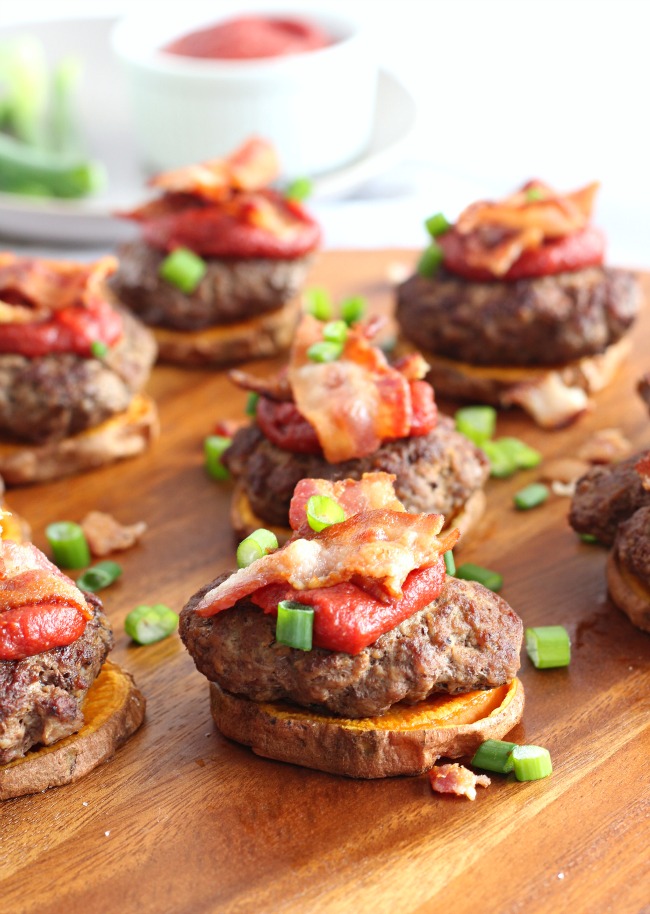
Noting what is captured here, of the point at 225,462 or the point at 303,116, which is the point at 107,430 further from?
the point at 303,116

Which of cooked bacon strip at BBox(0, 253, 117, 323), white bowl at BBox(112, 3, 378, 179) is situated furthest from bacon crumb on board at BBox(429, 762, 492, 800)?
white bowl at BBox(112, 3, 378, 179)

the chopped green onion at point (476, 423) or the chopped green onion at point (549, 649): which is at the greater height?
the chopped green onion at point (549, 649)

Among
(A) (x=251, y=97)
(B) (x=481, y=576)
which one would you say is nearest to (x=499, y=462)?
(B) (x=481, y=576)

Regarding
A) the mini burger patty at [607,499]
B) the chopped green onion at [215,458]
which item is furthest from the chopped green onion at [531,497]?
the chopped green onion at [215,458]

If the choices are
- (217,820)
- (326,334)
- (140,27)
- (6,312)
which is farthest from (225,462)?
(140,27)

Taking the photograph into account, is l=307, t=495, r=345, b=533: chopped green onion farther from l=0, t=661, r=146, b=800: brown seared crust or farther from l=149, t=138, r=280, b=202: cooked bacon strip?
l=149, t=138, r=280, b=202: cooked bacon strip

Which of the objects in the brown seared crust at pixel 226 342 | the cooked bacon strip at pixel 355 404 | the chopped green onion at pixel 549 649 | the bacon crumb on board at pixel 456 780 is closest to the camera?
the bacon crumb on board at pixel 456 780

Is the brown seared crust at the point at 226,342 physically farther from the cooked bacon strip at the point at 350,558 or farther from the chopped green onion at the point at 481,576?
the cooked bacon strip at the point at 350,558
